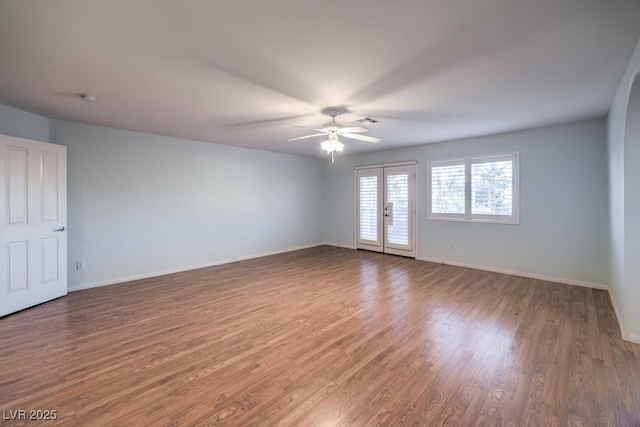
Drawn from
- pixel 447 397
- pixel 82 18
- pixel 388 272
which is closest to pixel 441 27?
pixel 82 18

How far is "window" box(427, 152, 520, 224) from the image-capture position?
503 centimetres

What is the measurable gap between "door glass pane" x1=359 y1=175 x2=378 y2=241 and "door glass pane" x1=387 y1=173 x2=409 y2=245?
409 millimetres

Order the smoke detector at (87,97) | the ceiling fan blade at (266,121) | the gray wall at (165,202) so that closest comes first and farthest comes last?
the smoke detector at (87,97)
the ceiling fan blade at (266,121)
the gray wall at (165,202)

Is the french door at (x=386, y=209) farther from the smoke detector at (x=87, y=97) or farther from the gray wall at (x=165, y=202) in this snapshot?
the smoke detector at (x=87, y=97)

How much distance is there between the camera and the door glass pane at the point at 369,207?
7.14m

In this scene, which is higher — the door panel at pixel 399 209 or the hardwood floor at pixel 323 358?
the door panel at pixel 399 209

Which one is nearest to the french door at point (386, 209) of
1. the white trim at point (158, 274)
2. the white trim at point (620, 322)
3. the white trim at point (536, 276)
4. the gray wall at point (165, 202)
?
the white trim at point (536, 276)

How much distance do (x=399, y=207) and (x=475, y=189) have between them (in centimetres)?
170

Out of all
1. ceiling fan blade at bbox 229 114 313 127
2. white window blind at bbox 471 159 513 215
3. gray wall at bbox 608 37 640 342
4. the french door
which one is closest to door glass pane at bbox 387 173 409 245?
the french door

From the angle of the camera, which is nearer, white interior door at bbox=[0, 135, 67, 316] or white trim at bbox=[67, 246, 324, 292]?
white interior door at bbox=[0, 135, 67, 316]

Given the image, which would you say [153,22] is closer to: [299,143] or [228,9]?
[228,9]

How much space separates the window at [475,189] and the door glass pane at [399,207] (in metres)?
0.58

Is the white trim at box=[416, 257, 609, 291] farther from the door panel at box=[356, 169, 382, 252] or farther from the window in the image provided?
the door panel at box=[356, 169, 382, 252]

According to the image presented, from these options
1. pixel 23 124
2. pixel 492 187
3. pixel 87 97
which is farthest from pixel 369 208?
pixel 23 124
